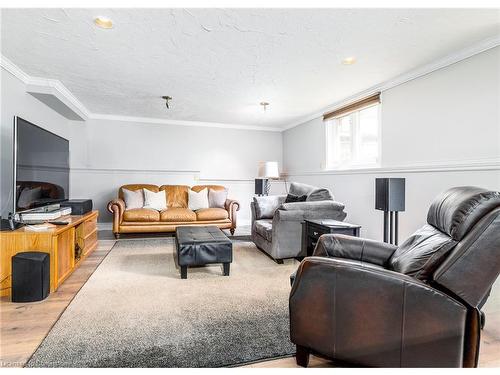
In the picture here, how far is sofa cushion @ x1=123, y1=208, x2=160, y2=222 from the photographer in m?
4.51

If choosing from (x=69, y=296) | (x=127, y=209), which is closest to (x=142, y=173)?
(x=127, y=209)

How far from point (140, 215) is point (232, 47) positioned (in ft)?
9.89

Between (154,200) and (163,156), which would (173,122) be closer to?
(163,156)

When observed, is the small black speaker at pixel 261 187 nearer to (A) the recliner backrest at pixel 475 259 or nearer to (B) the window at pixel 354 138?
(B) the window at pixel 354 138

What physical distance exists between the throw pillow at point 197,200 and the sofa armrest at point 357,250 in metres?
3.57

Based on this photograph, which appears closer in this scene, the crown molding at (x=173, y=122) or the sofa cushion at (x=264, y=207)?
the sofa cushion at (x=264, y=207)

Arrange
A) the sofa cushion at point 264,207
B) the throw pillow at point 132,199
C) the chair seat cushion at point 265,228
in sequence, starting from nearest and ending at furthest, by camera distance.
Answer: the chair seat cushion at point 265,228 → the sofa cushion at point 264,207 → the throw pillow at point 132,199

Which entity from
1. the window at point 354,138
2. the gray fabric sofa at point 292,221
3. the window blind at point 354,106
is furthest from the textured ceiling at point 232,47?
the gray fabric sofa at point 292,221

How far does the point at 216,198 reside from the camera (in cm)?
536

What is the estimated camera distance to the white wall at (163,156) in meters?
5.36

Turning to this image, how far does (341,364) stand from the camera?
150 cm

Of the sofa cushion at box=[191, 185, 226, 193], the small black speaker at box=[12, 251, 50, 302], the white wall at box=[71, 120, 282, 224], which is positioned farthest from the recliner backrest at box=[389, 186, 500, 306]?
the white wall at box=[71, 120, 282, 224]

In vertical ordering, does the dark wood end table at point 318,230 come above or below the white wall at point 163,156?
below

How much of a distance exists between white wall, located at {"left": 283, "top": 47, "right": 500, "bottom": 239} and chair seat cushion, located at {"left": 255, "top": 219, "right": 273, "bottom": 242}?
4.27ft
